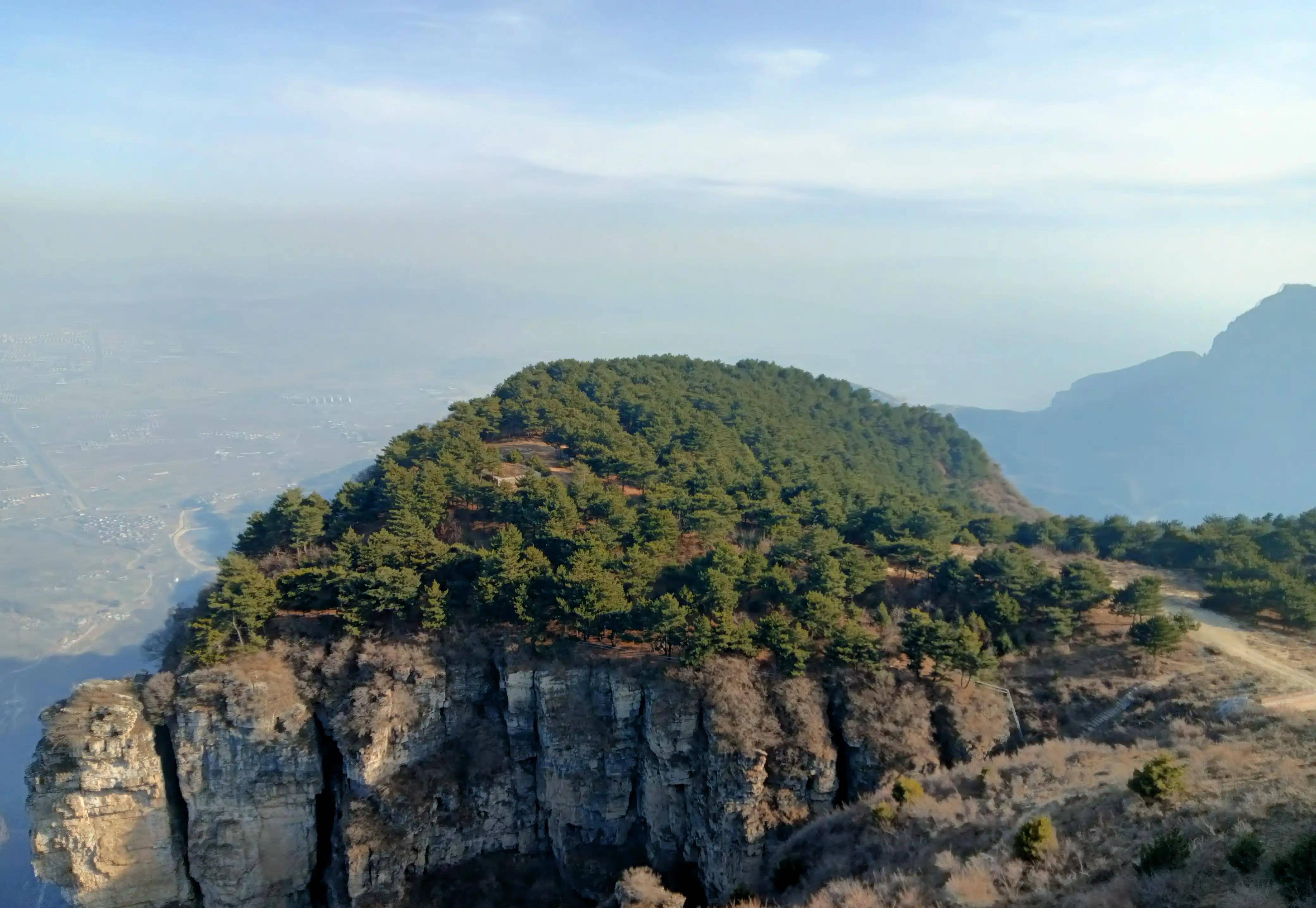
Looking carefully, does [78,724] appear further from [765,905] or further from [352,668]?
[765,905]

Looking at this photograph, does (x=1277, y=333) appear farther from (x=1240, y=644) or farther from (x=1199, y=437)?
(x=1240, y=644)

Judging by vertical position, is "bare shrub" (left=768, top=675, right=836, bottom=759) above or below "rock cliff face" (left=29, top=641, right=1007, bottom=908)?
above

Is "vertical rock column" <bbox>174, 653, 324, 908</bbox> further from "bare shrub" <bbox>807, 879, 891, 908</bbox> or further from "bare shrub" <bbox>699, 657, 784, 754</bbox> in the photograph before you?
"bare shrub" <bbox>807, 879, 891, 908</bbox>

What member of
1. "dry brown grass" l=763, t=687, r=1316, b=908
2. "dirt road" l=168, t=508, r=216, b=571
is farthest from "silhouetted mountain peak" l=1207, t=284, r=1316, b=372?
"dirt road" l=168, t=508, r=216, b=571

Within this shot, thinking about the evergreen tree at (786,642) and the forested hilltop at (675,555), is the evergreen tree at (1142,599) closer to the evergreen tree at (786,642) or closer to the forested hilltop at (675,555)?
the forested hilltop at (675,555)

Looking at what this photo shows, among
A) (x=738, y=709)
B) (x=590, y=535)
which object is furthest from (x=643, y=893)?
(x=590, y=535)

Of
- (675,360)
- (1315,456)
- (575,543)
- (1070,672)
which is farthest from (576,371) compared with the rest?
(1315,456)

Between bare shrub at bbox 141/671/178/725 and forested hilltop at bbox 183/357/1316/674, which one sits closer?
bare shrub at bbox 141/671/178/725
